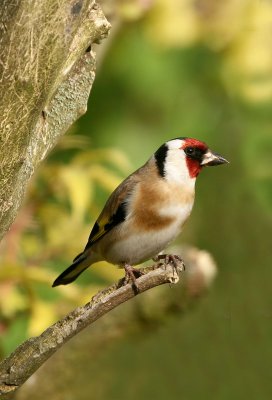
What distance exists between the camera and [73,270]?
93.7 inches

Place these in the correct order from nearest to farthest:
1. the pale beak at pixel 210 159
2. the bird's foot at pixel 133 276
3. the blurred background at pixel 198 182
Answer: the bird's foot at pixel 133 276 < the pale beak at pixel 210 159 < the blurred background at pixel 198 182

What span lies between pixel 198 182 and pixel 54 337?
1733 mm

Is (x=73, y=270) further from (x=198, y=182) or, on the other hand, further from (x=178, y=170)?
(x=198, y=182)

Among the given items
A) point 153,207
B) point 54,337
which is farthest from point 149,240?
point 54,337

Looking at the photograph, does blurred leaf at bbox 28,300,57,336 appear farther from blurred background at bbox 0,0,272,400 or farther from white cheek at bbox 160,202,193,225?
white cheek at bbox 160,202,193,225

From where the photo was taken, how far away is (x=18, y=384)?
4.81ft

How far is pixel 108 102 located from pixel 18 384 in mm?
1746

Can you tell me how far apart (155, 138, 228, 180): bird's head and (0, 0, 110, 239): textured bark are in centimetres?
84

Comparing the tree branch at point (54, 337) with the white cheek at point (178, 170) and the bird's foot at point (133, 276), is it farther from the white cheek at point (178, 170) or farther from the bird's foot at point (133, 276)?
the white cheek at point (178, 170)

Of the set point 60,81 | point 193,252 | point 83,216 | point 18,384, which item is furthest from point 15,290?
point 60,81

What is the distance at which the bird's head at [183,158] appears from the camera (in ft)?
7.35

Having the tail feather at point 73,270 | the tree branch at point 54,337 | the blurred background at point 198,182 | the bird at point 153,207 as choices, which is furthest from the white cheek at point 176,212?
the tree branch at point 54,337

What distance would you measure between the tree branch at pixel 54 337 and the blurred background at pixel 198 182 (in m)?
1.13

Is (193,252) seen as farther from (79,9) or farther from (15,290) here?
(79,9)
